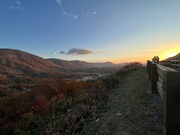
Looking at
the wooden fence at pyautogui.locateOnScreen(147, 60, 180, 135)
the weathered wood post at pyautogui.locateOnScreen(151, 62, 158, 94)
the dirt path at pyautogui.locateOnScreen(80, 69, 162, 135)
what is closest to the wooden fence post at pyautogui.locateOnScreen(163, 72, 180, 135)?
the wooden fence at pyautogui.locateOnScreen(147, 60, 180, 135)

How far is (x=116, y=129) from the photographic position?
9.39 ft

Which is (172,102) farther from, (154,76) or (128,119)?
(154,76)

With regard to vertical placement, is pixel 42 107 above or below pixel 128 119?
below

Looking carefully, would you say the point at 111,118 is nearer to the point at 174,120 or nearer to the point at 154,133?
the point at 154,133

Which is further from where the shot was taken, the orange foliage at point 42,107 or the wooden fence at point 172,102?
the orange foliage at point 42,107

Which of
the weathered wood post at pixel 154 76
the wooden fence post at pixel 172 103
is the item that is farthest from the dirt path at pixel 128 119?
the wooden fence post at pixel 172 103

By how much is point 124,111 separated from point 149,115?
0.60 meters

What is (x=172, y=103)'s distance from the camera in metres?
1.54

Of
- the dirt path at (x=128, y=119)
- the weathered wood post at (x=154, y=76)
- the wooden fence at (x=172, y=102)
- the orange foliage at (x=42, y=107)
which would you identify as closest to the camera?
the wooden fence at (x=172, y=102)

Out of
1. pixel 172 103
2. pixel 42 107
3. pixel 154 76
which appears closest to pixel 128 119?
pixel 154 76

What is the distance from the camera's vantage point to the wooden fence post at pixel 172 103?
1.49 metres

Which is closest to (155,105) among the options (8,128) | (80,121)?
(80,121)

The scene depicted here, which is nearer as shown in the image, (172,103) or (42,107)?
(172,103)

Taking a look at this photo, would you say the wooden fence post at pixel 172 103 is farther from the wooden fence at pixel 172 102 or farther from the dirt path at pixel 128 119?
the dirt path at pixel 128 119
